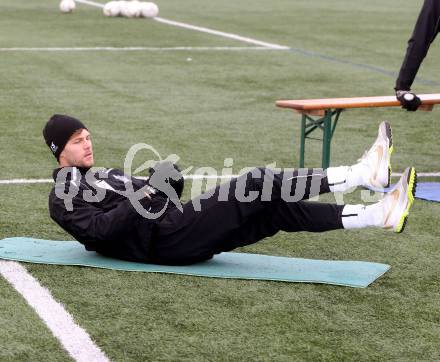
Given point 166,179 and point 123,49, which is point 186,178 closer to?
point 166,179

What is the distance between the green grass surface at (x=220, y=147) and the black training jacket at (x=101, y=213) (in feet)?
0.71

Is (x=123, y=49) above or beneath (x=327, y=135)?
beneath

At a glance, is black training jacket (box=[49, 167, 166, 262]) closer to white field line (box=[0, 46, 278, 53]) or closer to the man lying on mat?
the man lying on mat

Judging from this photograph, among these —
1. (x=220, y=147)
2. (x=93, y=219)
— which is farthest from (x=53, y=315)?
(x=220, y=147)

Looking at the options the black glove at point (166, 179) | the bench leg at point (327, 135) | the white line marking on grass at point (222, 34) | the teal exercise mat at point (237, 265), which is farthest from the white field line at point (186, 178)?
the white line marking on grass at point (222, 34)

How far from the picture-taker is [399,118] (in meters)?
12.6

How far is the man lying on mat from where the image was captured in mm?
6449

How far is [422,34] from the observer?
8.10 m

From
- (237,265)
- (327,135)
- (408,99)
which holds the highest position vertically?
(408,99)

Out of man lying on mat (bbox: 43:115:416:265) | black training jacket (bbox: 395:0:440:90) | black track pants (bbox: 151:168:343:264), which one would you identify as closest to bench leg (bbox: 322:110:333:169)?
black training jacket (bbox: 395:0:440:90)

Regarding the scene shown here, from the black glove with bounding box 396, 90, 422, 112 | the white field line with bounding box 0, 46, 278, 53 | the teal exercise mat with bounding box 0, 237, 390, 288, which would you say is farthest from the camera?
the white field line with bounding box 0, 46, 278, 53

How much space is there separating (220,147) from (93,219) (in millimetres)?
4502

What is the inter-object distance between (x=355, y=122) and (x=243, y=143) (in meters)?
1.88

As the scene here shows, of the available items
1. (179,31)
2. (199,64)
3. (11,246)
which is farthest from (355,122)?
(179,31)
